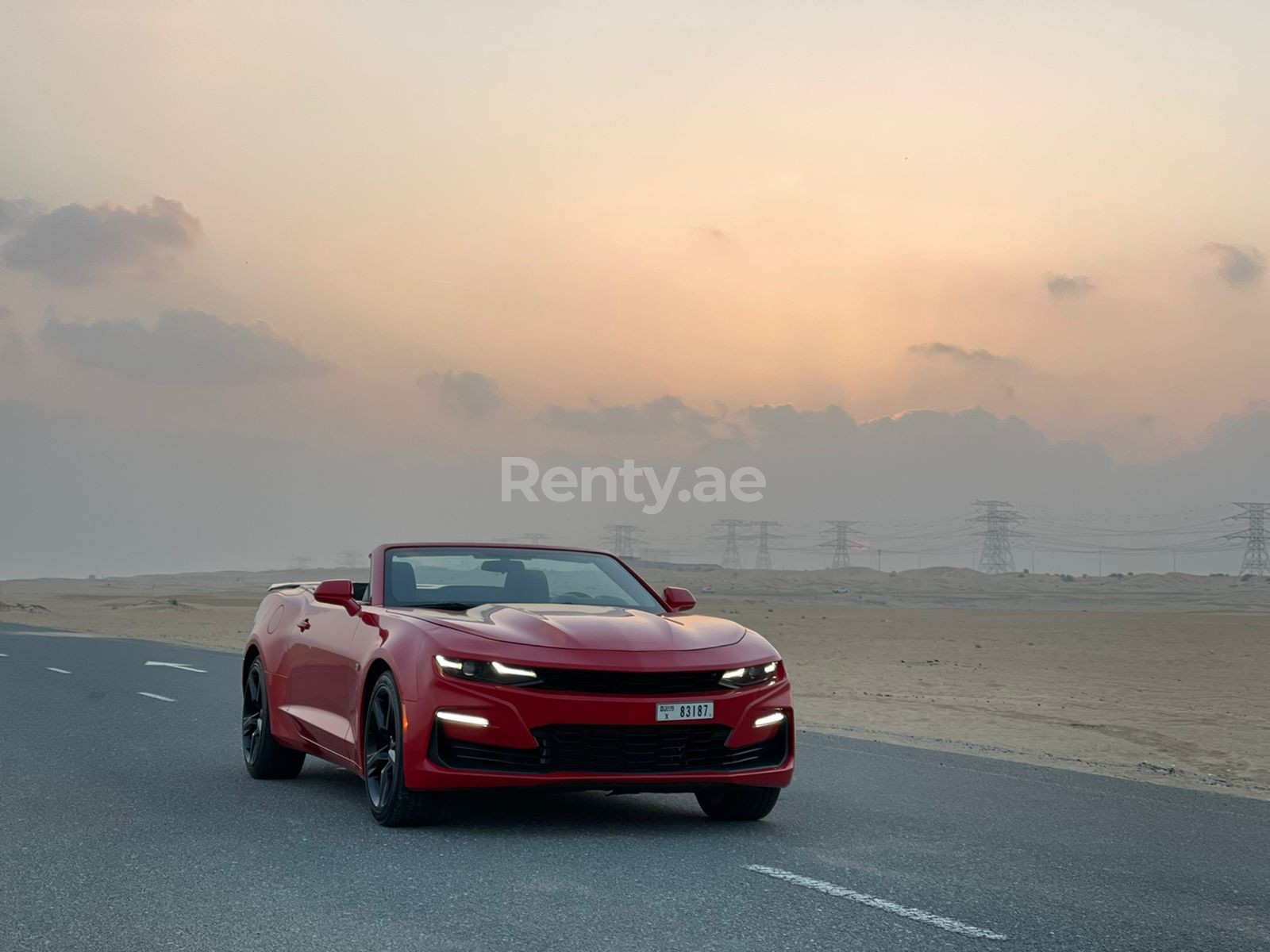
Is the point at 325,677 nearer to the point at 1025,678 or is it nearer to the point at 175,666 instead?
the point at 175,666

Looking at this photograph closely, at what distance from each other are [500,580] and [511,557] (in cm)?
24

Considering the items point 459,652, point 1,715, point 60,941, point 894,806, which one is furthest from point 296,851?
point 1,715

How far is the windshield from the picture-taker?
29.3 feet

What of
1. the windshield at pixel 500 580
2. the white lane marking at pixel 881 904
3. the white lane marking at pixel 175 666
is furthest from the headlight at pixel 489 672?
the white lane marking at pixel 175 666

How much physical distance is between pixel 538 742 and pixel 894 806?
113 inches

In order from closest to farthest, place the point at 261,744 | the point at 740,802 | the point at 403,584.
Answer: the point at 740,802, the point at 403,584, the point at 261,744

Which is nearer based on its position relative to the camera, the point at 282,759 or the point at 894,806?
the point at 894,806

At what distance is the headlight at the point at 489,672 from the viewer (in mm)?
7648

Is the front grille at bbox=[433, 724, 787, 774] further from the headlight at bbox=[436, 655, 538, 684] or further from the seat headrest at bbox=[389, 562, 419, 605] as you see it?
the seat headrest at bbox=[389, 562, 419, 605]

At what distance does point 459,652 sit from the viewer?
25.3ft

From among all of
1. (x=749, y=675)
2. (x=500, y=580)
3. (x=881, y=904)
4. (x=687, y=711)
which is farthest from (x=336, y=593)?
(x=881, y=904)

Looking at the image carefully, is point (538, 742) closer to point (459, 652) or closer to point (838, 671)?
point (459, 652)

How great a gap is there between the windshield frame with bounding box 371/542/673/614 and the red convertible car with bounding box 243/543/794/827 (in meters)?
0.03

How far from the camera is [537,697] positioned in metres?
7.57
